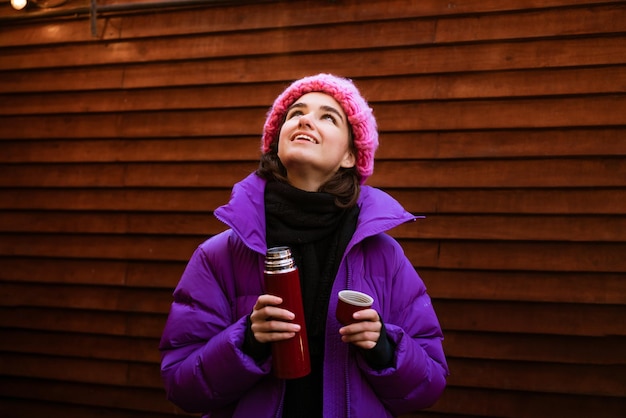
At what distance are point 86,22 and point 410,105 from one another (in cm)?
219

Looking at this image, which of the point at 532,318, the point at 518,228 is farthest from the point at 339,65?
the point at 532,318

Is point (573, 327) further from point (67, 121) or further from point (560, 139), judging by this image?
point (67, 121)

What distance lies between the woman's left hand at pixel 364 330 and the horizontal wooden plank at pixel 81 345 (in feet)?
7.68

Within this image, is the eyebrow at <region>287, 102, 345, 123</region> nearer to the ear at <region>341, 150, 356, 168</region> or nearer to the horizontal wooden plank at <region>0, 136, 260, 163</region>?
the ear at <region>341, 150, 356, 168</region>

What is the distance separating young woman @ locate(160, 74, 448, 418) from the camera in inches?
62.3

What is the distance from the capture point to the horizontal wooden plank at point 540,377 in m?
2.85

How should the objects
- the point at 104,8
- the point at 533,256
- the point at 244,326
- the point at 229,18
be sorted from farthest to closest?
1. the point at 104,8
2. the point at 229,18
3. the point at 533,256
4. the point at 244,326

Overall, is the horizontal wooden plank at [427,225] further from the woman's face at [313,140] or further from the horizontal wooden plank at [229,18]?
the woman's face at [313,140]

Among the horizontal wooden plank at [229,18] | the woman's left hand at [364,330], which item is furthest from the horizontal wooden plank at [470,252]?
the woman's left hand at [364,330]

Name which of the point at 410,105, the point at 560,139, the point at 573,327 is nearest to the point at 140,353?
the point at 410,105

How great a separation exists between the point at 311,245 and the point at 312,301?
17 centimetres

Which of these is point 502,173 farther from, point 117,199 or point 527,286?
point 117,199

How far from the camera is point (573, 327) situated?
2875 mm

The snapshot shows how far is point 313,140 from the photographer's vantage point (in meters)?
1.77
